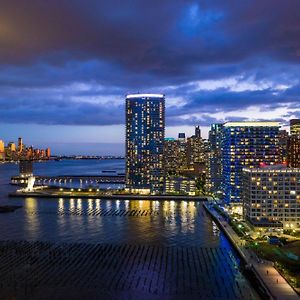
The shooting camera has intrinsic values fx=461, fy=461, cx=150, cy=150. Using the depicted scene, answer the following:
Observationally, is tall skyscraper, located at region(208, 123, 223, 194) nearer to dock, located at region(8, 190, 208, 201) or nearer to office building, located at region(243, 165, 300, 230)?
dock, located at region(8, 190, 208, 201)

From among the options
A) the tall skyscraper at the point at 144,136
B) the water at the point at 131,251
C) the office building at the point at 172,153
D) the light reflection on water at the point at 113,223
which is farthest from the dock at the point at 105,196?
the office building at the point at 172,153

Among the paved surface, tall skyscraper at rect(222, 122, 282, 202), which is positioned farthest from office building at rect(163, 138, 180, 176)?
the paved surface

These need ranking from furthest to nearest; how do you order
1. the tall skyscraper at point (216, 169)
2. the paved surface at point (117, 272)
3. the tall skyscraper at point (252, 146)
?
the tall skyscraper at point (216, 169)
the tall skyscraper at point (252, 146)
the paved surface at point (117, 272)

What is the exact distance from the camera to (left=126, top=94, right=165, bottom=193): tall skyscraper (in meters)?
91.1

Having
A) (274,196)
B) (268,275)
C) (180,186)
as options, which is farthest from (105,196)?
(268,275)

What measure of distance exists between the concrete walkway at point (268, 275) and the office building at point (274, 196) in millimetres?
7227

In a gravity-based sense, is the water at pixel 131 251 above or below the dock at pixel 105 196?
below

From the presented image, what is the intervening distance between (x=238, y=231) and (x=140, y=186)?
150 feet

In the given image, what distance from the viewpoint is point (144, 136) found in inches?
3750

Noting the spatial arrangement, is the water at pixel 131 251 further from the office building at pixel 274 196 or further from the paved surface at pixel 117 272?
the office building at pixel 274 196

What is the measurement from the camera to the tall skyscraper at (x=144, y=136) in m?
91.1

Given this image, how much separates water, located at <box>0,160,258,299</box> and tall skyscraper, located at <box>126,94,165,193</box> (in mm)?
28122

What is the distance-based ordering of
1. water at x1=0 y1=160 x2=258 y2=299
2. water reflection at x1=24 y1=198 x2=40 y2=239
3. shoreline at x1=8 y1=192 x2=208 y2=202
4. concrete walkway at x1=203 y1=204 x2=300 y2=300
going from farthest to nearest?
shoreline at x1=8 y1=192 x2=208 y2=202 → water reflection at x1=24 y1=198 x2=40 y2=239 → water at x1=0 y1=160 x2=258 y2=299 → concrete walkway at x1=203 y1=204 x2=300 y2=300

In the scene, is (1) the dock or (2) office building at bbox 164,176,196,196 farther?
(2) office building at bbox 164,176,196,196
